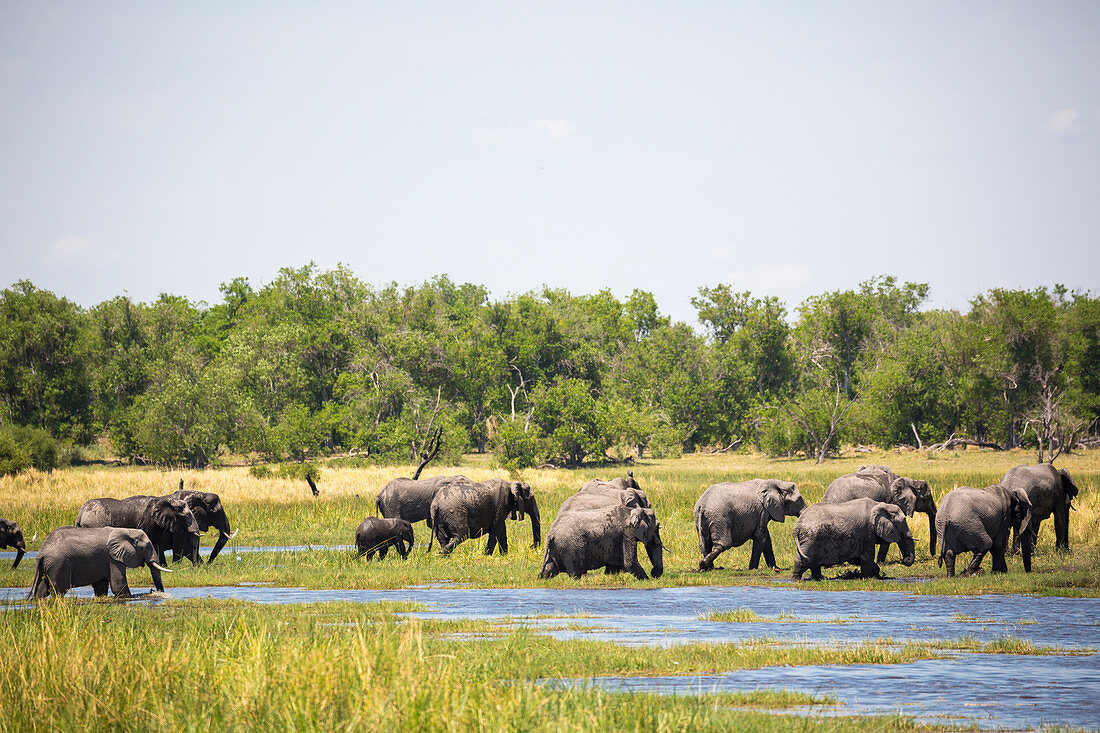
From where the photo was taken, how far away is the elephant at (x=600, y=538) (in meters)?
20.5

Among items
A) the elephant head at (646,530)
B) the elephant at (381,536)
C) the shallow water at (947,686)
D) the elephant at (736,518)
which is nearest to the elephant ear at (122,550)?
the elephant at (381,536)

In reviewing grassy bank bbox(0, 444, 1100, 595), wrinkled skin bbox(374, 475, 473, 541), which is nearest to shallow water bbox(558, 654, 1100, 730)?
grassy bank bbox(0, 444, 1100, 595)

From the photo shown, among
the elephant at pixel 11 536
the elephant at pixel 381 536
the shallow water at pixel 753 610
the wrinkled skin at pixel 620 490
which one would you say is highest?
the wrinkled skin at pixel 620 490

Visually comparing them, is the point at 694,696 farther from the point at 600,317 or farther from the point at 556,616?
the point at 600,317

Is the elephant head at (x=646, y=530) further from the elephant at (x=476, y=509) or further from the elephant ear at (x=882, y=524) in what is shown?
the elephant at (x=476, y=509)

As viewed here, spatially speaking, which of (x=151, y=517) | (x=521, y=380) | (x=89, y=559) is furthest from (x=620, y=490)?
(x=521, y=380)

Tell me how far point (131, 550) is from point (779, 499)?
1334 cm

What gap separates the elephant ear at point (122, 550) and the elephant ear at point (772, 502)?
1280 centimetres

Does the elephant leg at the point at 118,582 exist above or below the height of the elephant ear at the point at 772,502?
below

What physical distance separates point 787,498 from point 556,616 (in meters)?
9.14

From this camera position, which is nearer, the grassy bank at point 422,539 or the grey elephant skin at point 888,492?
the grassy bank at point 422,539

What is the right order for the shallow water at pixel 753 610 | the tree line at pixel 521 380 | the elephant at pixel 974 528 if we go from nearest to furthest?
the shallow water at pixel 753 610 < the elephant at pixel 974 528 < the tree line at pixel 521 380

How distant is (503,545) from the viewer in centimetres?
2650

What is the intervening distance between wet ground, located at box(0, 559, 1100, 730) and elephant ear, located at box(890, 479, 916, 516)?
→ 6383 mm
